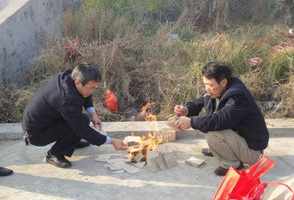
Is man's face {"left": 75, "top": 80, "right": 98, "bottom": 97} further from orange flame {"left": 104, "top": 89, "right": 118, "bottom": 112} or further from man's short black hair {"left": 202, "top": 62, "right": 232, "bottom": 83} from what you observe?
orange flame {"left": 104, "top": 89, "right": 118, "bottom": 112}

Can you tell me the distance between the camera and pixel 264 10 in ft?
35.0

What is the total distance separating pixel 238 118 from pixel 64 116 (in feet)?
5.61

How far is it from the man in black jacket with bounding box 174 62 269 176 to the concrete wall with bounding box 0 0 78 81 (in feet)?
10.8

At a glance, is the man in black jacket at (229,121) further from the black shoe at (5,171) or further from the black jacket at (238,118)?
the black shoe at (5,171)

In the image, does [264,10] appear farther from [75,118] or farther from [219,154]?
[75,118]

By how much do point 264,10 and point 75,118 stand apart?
20.7 ft

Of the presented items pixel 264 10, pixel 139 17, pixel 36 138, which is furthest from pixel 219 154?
pixel 264 10

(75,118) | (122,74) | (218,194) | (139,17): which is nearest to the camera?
(218,194)

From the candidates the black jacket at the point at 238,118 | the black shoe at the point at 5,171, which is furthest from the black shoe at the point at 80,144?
the black jacket at the point at 238,118

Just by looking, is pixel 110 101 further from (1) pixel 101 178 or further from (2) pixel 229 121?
(2) pixel 229 121

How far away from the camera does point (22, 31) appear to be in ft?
27.4

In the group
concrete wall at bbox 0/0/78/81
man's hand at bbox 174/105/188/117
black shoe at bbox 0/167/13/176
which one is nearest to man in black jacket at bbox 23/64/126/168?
black shoe at bbox 0/167/13/176

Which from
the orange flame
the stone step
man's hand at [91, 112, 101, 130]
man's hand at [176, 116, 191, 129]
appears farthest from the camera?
the orange flame

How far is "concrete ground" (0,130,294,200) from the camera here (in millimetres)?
5277
